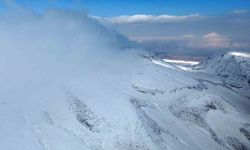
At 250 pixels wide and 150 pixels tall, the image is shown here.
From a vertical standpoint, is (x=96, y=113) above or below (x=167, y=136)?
above

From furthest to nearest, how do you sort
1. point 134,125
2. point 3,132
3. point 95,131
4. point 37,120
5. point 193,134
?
point 193,134
point 134,125
point 95,131
point 37,120
point 3,132

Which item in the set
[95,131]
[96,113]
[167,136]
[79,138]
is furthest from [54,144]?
[167,136]

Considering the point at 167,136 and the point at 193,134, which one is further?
the point at 193,134

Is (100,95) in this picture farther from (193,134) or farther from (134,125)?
(193,134)

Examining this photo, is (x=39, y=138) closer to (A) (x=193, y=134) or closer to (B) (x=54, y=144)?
(B) (x=54, y=144)

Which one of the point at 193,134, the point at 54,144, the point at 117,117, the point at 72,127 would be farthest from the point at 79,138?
the point at 193,134

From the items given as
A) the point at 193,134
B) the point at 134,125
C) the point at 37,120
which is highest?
the point at 37,120

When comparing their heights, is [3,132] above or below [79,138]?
above

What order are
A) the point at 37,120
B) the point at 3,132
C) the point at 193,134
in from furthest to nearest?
the point at 193,134, the point at 37,120, the point at 3,132

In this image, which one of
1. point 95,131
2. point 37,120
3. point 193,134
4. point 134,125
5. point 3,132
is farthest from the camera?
point 193,134
